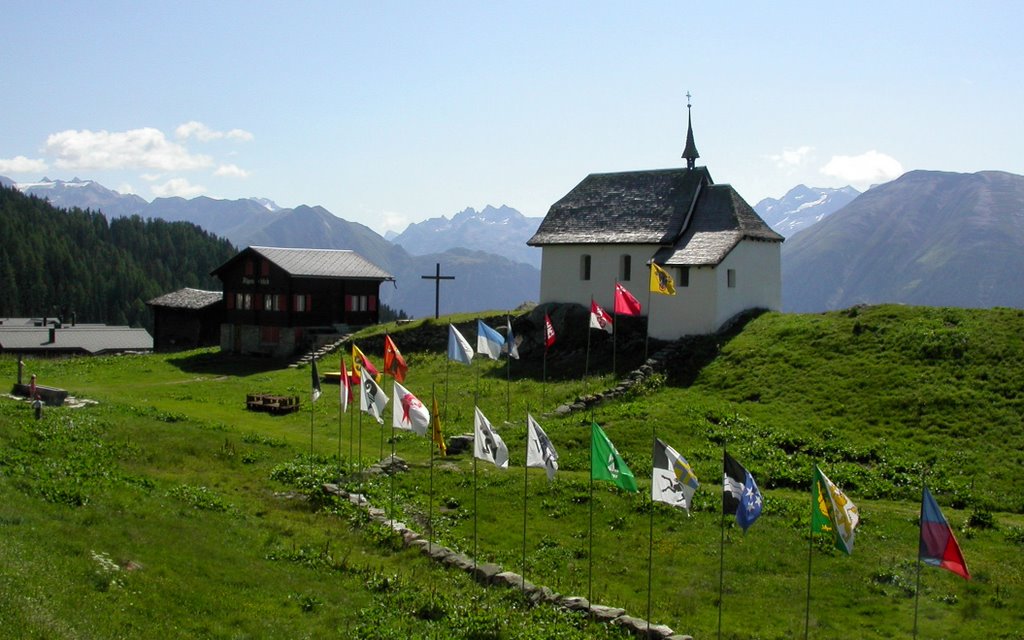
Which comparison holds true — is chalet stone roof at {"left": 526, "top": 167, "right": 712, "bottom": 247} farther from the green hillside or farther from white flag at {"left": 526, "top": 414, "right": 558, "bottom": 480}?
white flag at {"left": 526, "top": 414, "right": 558, "bottom": 480}

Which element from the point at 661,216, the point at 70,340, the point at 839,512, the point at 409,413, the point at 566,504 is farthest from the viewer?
the point at 70,340

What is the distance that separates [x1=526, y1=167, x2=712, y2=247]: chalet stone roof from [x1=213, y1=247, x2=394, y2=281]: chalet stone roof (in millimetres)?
17263

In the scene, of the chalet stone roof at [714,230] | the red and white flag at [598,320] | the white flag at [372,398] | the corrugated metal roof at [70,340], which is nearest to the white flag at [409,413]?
the white flag at [372,398]

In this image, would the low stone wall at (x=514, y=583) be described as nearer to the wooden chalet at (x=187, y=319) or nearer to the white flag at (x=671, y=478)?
the white flag at (x=671, y=478)

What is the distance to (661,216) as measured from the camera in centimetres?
4888

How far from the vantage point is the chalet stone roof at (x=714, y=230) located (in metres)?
44.7

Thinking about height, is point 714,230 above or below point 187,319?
above

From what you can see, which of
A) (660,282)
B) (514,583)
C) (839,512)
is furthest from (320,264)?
(839,512)

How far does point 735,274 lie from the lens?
149 ft

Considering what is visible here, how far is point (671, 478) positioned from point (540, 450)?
10.8 feet

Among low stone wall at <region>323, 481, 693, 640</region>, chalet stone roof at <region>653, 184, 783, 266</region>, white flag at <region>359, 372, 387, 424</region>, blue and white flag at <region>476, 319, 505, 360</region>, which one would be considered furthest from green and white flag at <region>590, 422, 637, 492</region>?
chalet stone roof at <region>653, 184, 783, 266</region>

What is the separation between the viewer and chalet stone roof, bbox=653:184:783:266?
1761 inches

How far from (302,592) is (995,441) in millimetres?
22757

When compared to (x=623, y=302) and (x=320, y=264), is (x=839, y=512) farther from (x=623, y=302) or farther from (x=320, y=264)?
(x=320, y=264)
